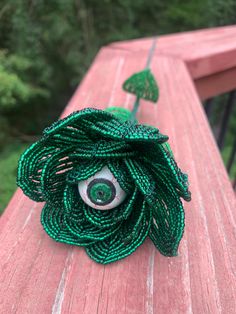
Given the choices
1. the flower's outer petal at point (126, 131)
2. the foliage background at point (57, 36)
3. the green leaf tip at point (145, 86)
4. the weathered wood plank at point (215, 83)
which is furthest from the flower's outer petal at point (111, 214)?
the weathered wood plank at point (215, 83)

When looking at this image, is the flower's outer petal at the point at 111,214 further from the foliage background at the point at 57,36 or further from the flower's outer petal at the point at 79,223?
the foliage background at the point at 57,36

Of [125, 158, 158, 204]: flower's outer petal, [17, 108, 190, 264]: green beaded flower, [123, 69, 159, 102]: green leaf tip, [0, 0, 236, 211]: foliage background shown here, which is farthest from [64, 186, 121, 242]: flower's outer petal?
[0, 0, 236, 211]: foliage background

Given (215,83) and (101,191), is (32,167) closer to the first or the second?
(101,191)

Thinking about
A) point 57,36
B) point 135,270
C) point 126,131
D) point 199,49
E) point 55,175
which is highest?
point 126,131

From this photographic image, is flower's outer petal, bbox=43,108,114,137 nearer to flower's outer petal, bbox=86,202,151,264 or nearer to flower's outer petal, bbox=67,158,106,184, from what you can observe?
flower's outer petal, bbox=67,158,106,184

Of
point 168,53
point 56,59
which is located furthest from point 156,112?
point 56,59

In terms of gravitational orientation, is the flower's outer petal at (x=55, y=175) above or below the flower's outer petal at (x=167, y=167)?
below

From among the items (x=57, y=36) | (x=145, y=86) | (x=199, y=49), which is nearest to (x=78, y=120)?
(x=145, y=86)

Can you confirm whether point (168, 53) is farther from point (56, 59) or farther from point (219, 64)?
point (56, 59)
